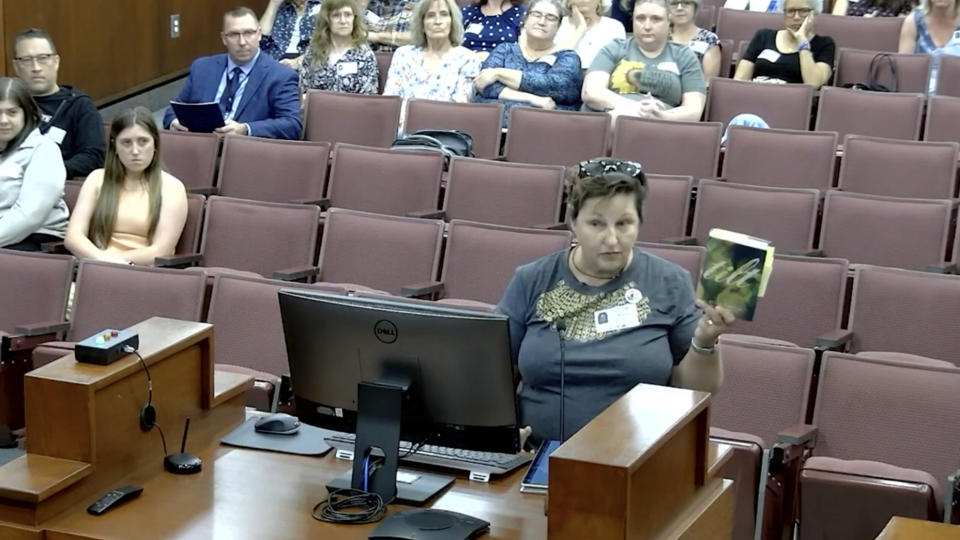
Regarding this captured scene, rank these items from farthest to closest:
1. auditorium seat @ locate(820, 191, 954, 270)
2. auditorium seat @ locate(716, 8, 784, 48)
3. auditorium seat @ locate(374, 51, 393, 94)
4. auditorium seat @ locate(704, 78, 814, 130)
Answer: auditorium seat @ locate(716, 8, 784, 48)
auditorium seat @ locate(374, 51, 393, 94)
auditorium seat @ locate(704, 78, 814, 130)
auditorium seat @ locate(820, 191, 954, 270)

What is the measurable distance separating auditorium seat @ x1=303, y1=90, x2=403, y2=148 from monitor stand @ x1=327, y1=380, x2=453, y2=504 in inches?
110

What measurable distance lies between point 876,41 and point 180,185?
Result: 2.96m

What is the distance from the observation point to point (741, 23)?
5.58 m

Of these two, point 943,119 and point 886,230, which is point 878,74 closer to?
point 943,119

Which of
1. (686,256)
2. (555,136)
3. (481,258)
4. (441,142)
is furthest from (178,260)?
(686,256)

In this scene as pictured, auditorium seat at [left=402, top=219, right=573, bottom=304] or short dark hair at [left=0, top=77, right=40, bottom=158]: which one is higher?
short dark hair at [left=0, top=77, right=40, bottom=158]

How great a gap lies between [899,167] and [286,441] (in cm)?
256

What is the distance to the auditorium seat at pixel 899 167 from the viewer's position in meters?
3.93

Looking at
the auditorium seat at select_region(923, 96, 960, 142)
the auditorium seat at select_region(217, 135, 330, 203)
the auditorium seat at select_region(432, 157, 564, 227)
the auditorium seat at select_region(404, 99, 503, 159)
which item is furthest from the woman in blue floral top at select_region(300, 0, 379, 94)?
the auditorium seat at select_region(923, 96, 960, 142)

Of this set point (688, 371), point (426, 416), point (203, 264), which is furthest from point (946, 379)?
point (203, 264)

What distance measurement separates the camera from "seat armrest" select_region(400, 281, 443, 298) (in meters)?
3.40

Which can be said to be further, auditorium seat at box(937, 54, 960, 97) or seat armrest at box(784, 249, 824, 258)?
auditorium seat at box(937, 54, 960, 97)

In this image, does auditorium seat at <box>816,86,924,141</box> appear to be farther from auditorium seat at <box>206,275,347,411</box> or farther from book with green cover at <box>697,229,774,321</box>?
book with green cover at <box>697,229,774,321</box>

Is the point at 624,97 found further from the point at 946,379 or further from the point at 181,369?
the point at 181,369
